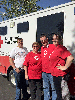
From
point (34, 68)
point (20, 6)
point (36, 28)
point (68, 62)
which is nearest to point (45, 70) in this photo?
point (34, 68)

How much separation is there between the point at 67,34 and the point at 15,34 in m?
2.22

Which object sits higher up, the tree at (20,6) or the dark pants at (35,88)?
the tree at (20,6)

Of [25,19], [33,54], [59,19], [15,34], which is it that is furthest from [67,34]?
[15,34]

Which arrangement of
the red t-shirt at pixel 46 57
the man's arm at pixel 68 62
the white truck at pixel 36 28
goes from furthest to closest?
the white truck at pixel 36 28, the red t-shirt at pixel 46 57, the man's arm at pixel 68 62

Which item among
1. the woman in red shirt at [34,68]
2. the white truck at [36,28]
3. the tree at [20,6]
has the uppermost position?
the tree at [20,6]

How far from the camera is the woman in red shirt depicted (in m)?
3.10

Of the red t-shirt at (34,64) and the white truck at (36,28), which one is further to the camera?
the white truck at (36,28)

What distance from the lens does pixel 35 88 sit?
3.17 metres

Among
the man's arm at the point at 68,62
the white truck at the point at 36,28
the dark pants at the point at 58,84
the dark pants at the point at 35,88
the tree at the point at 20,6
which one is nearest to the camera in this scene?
the man's arm at the point at 68,62

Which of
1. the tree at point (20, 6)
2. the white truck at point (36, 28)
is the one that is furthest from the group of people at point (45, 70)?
the tree at point (20, 6)

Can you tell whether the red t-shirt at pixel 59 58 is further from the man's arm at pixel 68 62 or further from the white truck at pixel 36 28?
the white truck at pixel 36 28

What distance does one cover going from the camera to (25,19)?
4.73 meters

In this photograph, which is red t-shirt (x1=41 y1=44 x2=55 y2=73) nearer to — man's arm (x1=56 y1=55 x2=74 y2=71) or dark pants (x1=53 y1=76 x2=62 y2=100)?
dark pants (x1=53 y1=76 x2=62 y2=100)

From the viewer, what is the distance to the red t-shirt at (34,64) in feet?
10.2
